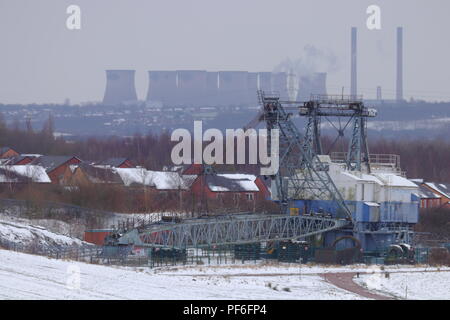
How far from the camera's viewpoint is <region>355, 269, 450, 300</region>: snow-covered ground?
41.1m

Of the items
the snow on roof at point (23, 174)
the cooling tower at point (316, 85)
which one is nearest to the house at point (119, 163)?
the snow on roof at point (23, 174)

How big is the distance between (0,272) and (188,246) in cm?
1643

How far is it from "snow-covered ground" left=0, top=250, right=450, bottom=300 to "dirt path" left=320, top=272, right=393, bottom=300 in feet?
1.42

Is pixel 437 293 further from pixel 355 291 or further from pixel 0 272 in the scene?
pixel 0 272

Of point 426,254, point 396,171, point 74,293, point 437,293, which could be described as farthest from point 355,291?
point 396,171

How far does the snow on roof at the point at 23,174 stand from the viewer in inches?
3219

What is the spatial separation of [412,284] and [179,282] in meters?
10.6

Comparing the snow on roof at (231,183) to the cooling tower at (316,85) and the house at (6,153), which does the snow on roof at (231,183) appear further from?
the cooling tower at (316,85)

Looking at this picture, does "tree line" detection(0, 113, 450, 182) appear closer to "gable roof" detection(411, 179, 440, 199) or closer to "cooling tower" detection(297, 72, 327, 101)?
"gable roof" detection(411, 179, 440, 199)

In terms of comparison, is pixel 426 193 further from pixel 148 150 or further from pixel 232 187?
pixel 148 150

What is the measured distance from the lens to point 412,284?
44.9 meters

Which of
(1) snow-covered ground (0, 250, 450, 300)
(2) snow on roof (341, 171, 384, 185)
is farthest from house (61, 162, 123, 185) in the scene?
(1) snow-covered ground (0, 250, 450, 300)

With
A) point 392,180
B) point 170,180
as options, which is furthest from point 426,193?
point 392,180
